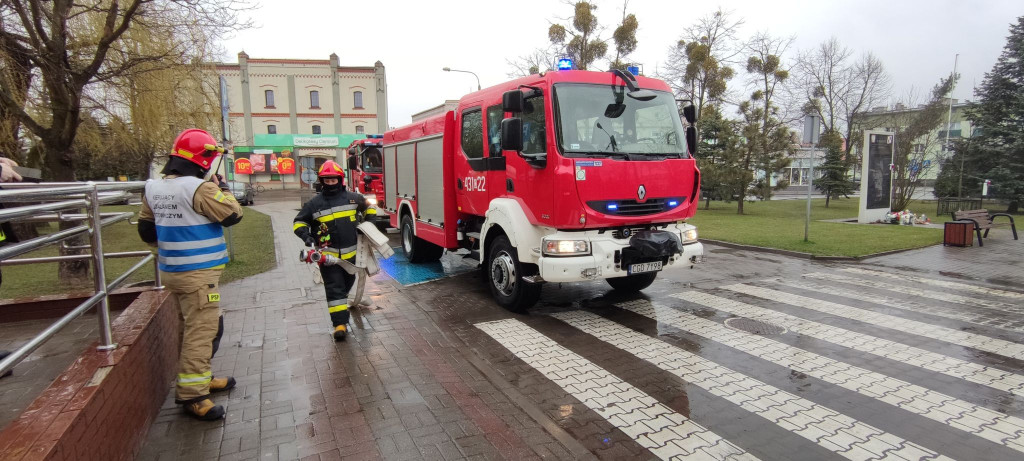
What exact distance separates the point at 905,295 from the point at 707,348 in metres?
4.39

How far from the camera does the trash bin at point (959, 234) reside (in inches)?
473

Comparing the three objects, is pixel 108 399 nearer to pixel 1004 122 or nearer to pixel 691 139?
pixel 691 139

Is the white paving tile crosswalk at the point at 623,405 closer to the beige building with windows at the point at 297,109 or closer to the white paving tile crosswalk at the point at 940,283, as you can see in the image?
the white paving tile crosswalk at the point at 940,283

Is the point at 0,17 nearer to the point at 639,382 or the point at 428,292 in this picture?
the point at 428,292

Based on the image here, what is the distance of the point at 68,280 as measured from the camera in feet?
28.3

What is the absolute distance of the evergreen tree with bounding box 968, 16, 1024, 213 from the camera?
23.6 meters

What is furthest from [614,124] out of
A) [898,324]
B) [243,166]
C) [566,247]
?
[243,166]

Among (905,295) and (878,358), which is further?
(905,295)

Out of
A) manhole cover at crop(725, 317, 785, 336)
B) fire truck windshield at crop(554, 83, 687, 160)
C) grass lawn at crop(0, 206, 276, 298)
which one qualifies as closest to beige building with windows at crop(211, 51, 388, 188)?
grass lawn at crop(0, 206, 276, 298)

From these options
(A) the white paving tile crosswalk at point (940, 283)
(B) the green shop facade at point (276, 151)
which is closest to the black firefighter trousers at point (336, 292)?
(A) the white paving tile crosswalk at point (940, 283)

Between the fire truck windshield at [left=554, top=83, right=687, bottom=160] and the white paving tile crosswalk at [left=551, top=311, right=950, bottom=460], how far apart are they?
2.23 m

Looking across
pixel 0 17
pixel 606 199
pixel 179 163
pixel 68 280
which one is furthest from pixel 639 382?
pixel 0 17

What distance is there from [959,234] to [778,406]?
11.6 metres

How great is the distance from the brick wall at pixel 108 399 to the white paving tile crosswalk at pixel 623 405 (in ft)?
10.0
